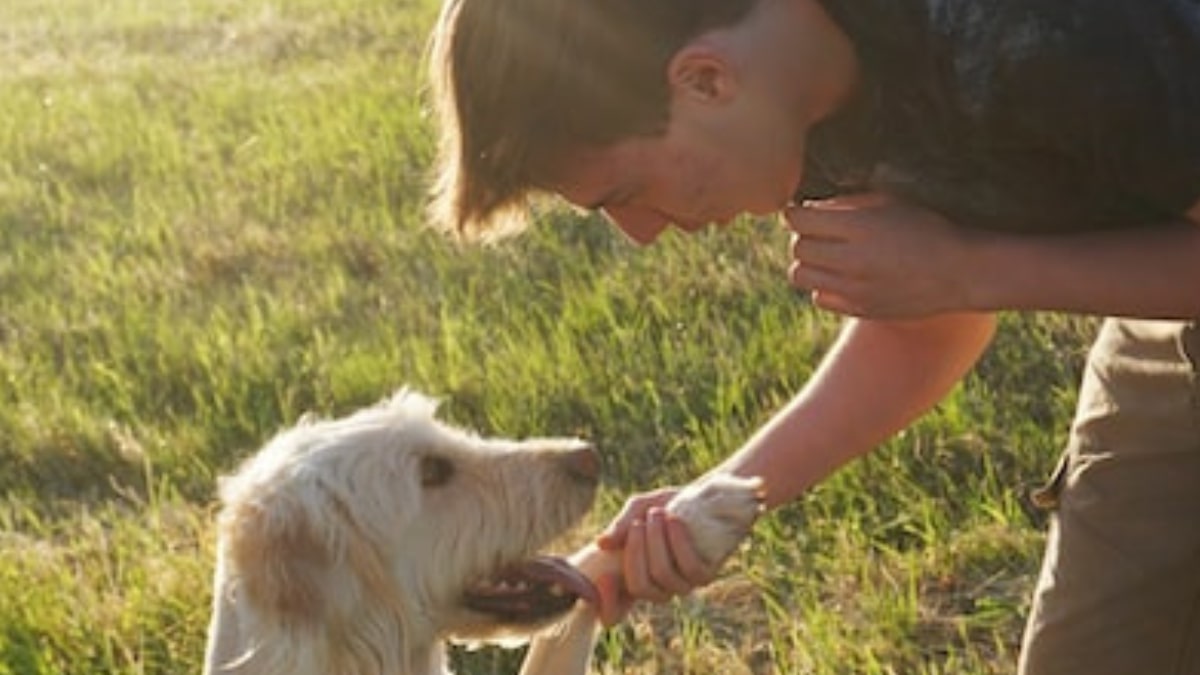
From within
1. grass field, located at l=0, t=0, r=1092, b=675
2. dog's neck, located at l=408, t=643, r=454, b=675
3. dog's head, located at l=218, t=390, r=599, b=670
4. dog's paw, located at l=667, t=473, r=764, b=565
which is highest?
dog's paw, located at l=667, t=473, r=764, b=565

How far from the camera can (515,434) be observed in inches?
187

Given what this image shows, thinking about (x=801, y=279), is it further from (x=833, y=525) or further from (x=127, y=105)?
(x=127, y=105)

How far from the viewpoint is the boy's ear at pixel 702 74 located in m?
2.47

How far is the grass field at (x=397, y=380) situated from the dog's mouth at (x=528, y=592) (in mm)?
515

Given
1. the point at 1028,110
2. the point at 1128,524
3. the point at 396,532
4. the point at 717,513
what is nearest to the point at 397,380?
the point at 396,532

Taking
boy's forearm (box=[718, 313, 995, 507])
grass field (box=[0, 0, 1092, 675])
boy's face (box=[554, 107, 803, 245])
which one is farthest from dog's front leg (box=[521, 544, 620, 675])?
boy's face (box=[554, 107, 803, 245])

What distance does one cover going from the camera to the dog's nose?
3.48 m

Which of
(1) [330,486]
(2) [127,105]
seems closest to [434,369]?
(1) [330,486]

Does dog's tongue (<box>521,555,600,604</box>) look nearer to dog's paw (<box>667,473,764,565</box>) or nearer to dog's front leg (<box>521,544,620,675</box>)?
dog's front leg (<box>521,544,620,675</box>)

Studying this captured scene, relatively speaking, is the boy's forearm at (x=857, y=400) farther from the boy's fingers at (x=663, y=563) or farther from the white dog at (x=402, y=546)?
the boy's fingers at (x=663, y=563)

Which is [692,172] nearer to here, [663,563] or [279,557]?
[663,563]

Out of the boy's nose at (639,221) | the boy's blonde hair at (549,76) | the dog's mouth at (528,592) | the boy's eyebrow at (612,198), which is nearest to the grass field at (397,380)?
the dog's mouth at (528,592)

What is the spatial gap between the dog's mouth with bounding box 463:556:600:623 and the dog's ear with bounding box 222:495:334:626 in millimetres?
310

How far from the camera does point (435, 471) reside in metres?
3.47
